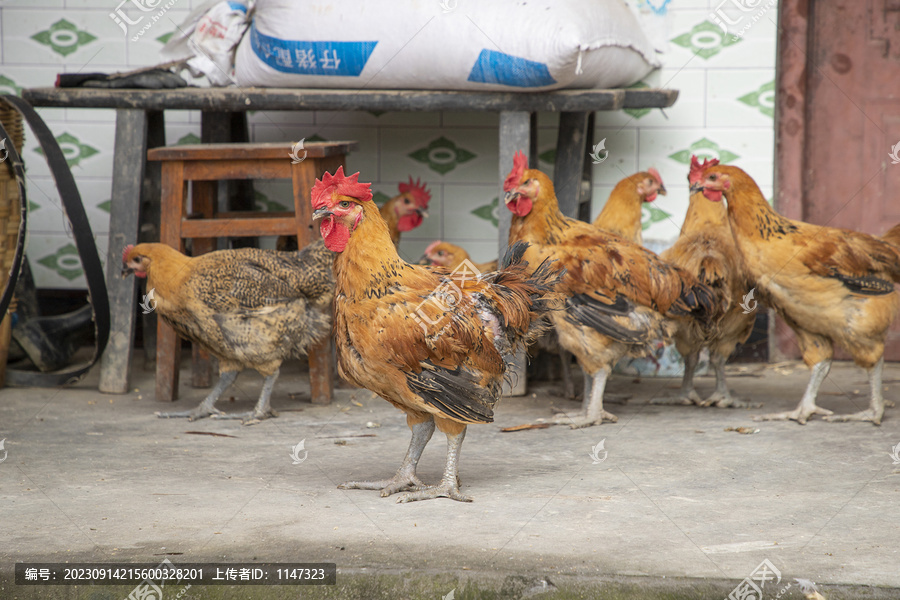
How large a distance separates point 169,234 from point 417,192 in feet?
5.61

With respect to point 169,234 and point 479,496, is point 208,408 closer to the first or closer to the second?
point 169,234

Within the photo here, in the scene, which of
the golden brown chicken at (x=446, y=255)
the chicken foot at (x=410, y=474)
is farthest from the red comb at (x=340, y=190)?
the golden brown chicken at (x=446, y=255)

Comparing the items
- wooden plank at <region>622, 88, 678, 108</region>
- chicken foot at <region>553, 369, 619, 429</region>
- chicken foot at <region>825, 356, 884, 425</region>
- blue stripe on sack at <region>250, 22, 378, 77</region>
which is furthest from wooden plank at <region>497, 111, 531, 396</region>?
chicken foot at <region>825, 356, 884, 425</region>

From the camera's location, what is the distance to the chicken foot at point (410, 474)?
3543 millimetres

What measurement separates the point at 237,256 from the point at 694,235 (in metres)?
2.58

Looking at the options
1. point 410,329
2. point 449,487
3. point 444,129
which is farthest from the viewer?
point 444,129

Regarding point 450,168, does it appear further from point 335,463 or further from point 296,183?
point 335,463

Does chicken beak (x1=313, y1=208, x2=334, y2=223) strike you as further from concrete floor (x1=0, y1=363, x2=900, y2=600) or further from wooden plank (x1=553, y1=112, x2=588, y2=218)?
wooden plank (x1=553, y1=112, x2=588, y2=218)

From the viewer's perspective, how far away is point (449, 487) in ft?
11.3

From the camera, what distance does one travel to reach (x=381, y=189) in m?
6.50

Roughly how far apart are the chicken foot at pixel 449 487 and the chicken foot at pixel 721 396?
223cm

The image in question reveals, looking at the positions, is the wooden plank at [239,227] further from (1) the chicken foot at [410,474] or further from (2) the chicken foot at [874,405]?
(2) the chicken foot at [874,405]

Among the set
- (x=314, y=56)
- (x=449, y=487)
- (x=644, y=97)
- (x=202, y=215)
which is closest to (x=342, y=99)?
(x=314, y=56)

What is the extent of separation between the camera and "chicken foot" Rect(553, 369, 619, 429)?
4.66 m
